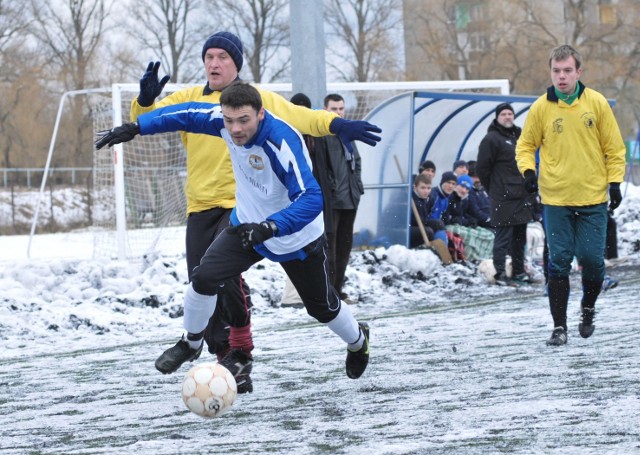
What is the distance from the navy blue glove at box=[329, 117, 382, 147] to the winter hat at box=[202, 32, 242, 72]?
0.89 metres

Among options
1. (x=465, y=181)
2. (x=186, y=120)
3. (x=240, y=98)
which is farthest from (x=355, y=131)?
(x=465, y=181)

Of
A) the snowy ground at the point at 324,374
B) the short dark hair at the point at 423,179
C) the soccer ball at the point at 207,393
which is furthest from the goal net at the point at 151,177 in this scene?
the soccer ball at the point at 207,393

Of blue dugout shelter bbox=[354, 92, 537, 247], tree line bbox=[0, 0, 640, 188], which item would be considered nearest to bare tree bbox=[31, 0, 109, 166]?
tree line bbox=[0, 0, 640, 188]

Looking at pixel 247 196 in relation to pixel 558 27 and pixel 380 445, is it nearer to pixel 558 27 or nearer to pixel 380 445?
pixel 380 445

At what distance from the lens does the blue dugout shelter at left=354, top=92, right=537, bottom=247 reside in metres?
13.9

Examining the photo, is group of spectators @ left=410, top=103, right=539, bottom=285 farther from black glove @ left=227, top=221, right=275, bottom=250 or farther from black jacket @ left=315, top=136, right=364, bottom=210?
black glove @ left=227, top=221, right=275, bottom=250

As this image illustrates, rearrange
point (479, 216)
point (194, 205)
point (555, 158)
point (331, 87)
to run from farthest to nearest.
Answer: point (331, 87)
point (479, 216)
point (555, 158)
point (194, 205)

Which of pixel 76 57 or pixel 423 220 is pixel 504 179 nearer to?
pixel 423 220

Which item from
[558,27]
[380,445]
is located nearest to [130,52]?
[558,27]

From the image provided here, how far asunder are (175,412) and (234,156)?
1.30m

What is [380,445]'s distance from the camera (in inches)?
167

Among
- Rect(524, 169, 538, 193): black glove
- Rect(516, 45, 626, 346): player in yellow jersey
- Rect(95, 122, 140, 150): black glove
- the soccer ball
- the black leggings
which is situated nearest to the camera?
the soccer ball

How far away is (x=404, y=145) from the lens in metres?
14.6

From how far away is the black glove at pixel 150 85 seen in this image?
5.78 m
